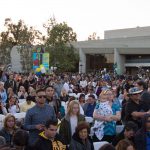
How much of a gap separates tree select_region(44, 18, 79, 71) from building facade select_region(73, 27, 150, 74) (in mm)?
4123

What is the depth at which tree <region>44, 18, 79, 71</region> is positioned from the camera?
52.5 m

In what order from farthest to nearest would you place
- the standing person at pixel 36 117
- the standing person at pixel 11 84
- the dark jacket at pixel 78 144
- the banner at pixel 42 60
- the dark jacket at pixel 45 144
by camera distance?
1. the banner at pixel 42 60
2. the standing person at pixel 11 84
3. the standing person at pixel 36 117
4. the dark jacket at pixel 78 144
5. the dark jacket at pixel 45 144

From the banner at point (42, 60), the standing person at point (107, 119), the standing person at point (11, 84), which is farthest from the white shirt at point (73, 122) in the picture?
the banner at point (42, 60)

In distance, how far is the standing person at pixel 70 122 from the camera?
7371mm

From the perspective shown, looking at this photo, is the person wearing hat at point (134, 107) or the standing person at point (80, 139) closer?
the standing person at point (80, 139)

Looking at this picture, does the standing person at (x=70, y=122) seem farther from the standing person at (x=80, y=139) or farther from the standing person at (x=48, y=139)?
the standing person at (x=48, y=139)

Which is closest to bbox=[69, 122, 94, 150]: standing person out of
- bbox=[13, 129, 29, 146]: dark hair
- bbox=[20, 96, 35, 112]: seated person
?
bbox=[13, 129, 29, 146]: dark hair

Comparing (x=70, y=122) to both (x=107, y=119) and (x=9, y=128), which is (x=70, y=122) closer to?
(x=107, y=119)

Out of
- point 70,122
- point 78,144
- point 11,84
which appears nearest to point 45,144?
point 78,144

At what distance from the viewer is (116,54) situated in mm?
58156

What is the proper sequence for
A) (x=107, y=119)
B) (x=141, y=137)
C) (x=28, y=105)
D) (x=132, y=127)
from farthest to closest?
(x=28, y=105) < (x=107, y=119) < (x=132, y=127) < (x=141, y=137)

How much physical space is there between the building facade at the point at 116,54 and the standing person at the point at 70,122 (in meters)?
48.0

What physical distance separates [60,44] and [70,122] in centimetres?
4652

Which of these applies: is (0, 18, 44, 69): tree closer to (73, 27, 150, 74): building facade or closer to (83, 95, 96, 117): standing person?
(73, 27, 150, 74): building facade
